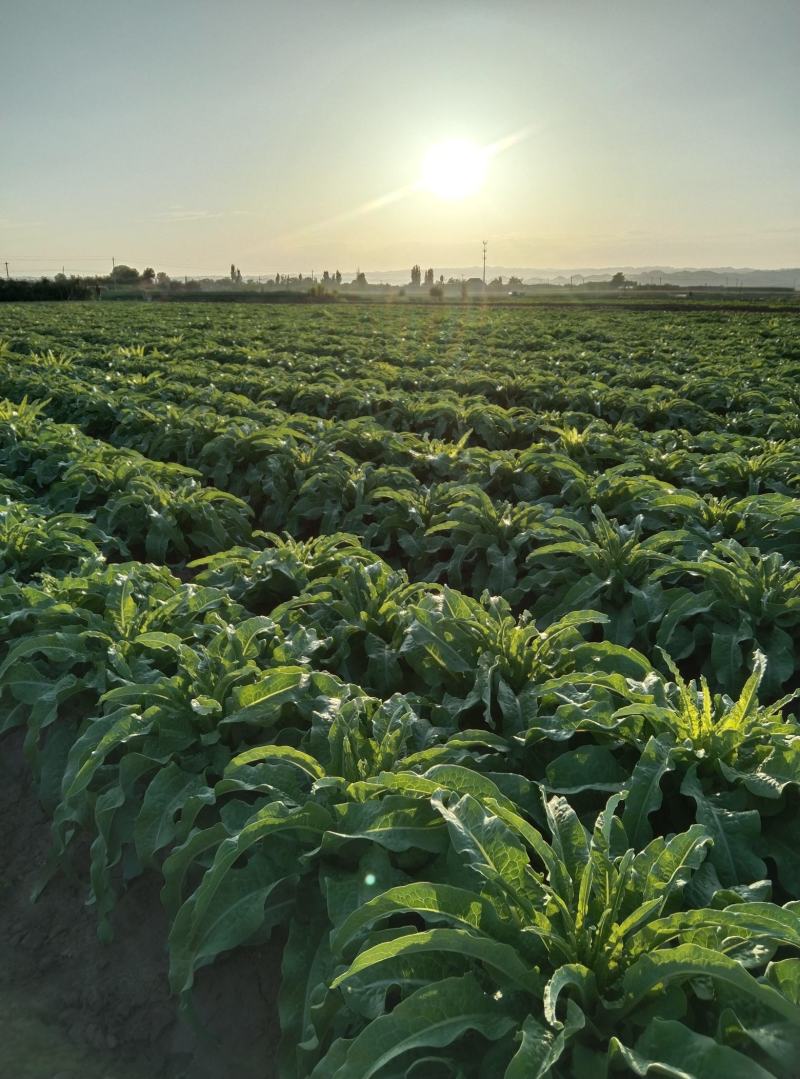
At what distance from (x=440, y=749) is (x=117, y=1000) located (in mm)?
1222

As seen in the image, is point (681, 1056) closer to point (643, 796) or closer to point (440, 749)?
point (643, 796)

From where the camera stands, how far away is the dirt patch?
6.97 feet

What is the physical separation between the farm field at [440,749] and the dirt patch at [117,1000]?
4 centimetres

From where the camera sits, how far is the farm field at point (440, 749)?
1562 millimetres

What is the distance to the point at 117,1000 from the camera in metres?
2.32

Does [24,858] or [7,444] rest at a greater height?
[7,444]

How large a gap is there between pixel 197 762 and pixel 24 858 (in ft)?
3.34

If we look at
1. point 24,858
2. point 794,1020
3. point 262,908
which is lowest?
point 24,858

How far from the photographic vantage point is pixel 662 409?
8.46m

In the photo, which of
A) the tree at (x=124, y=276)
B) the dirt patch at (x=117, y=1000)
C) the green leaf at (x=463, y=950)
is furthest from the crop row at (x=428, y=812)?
the tree at (x=124, y=276)

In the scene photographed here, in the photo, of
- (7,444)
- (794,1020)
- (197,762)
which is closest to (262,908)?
(197,762)

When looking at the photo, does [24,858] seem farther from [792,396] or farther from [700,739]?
[792,396]

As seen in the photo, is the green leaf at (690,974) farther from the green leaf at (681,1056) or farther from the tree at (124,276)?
the tree at (124,276)

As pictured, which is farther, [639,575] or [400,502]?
[400,502]
